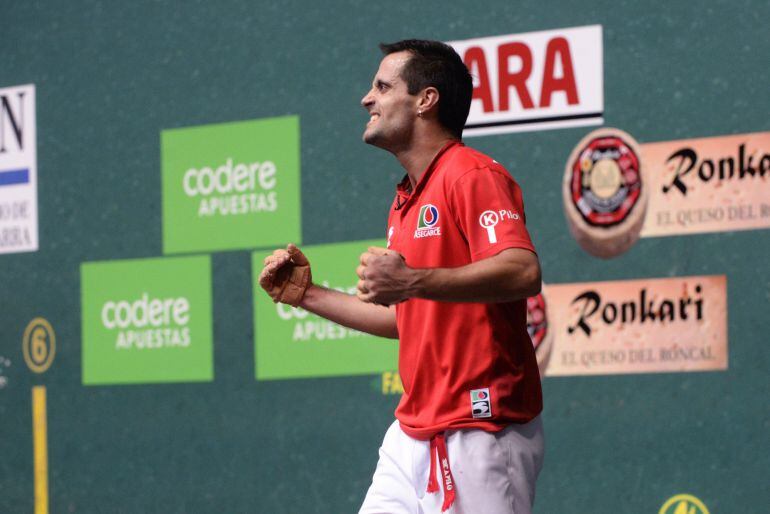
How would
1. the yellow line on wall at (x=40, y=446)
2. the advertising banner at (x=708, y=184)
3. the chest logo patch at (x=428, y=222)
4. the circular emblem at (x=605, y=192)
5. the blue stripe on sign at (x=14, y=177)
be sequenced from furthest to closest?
the blue stripe on sign at (x=14, y=177)
the yellow line on wall at (x=40, y=446)
the circular emblem at (x=605, y=192)
the advertising banner at (x=708, y=184)
the chest logo patch at (x=428, y=222)

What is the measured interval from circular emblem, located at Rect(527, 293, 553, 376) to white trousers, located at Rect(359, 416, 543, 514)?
1156 millimetres

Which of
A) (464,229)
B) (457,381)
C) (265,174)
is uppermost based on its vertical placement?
(265,174)

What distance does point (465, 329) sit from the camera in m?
2.06

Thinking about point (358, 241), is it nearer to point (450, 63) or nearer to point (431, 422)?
point (450, 63)

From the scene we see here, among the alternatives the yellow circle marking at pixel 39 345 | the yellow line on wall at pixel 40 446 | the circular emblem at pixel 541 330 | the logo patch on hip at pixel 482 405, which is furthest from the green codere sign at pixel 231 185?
the logo patch on hip at pixel 482 405

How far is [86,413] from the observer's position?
3900 millimetres

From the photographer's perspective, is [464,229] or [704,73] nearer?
[464,229]

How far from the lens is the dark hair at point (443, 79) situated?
229cm

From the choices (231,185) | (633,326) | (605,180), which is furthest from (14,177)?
(633,326)

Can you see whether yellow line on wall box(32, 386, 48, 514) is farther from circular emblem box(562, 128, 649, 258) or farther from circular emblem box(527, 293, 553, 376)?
circular emblem box(562, 128, 649, 258)

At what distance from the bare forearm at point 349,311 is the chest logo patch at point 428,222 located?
0.31 metres

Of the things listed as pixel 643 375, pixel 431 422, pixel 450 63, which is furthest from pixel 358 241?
pixel 431 422

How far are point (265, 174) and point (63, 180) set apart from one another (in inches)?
29.2

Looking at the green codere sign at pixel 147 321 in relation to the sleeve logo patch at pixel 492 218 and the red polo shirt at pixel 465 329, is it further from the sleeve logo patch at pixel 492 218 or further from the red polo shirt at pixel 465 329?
the sleeve logo patch at pixel 492 218
